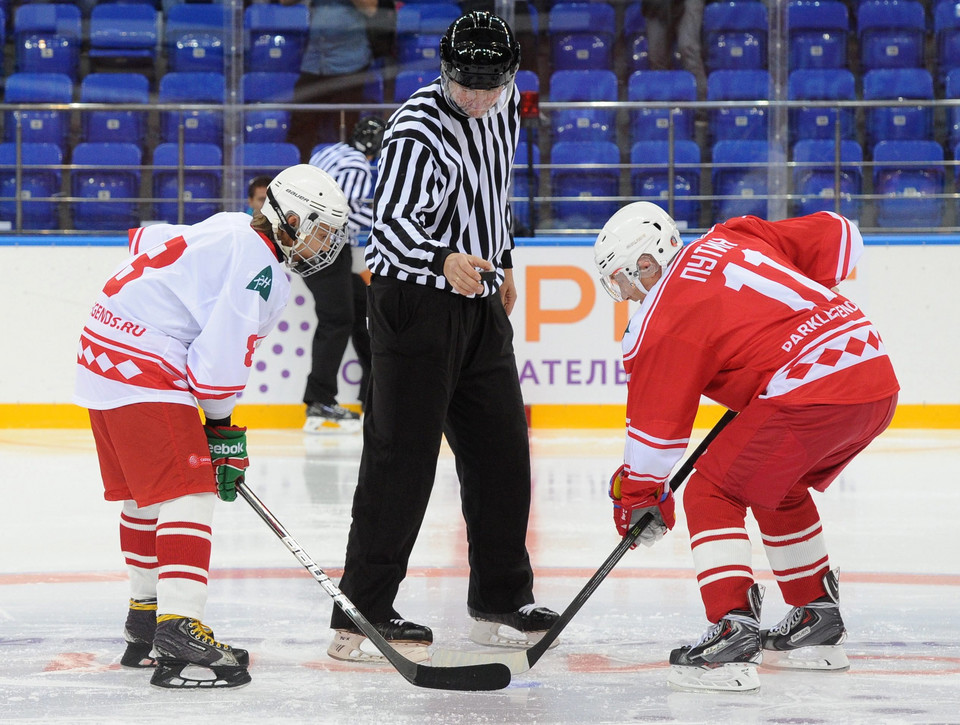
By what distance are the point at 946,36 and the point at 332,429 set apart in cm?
416

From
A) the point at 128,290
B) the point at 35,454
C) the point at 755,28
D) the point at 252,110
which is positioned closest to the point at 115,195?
the point at 252,110

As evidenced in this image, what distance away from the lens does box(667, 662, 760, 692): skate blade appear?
2.23 m

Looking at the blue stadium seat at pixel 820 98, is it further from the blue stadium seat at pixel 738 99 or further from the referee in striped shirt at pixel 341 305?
the referee in striped shirt at pixel 341 305

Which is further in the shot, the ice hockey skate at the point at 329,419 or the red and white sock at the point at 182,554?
the ice hockey skate at the point at 329,419

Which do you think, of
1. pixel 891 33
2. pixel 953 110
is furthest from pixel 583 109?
pixel 953 110

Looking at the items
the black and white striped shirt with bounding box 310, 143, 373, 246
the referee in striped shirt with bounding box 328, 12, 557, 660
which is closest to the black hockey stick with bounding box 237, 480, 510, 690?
the referee in striped shirt with bounding box 328, 12, 557, 660

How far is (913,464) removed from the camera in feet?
17.0

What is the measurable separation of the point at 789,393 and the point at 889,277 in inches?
176

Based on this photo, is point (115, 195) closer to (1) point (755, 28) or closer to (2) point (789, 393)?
(1) point (755, 28)

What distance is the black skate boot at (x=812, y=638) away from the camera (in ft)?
7.96

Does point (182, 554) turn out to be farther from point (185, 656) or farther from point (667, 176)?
point (667, 176)

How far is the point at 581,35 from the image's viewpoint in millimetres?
6945

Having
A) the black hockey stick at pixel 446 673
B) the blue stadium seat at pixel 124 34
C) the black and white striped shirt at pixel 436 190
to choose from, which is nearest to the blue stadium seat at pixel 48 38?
the blue stadium seat at pixel 124 34

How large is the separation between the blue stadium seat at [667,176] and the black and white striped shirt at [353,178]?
146 cm
